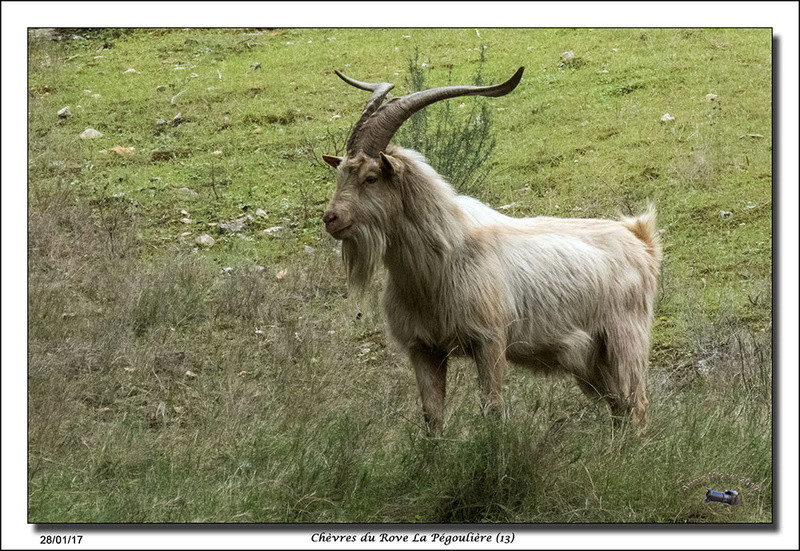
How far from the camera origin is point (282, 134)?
1060 cm

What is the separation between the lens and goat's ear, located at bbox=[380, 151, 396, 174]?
5.53 m

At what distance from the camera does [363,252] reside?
571cm

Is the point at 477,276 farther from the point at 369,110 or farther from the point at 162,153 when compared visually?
the point at 162,153

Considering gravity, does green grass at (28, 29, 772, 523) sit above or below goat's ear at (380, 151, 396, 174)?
below

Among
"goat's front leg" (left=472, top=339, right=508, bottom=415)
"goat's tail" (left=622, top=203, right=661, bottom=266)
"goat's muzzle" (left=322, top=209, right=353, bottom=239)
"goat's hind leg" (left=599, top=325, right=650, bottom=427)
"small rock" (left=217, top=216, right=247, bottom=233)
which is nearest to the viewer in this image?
"goat's muzzle" (left=322, top=209, right=353, bottom=239)

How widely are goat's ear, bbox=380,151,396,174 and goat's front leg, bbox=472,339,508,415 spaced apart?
1208 millimetres

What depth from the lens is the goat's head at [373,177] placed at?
5.54 meters

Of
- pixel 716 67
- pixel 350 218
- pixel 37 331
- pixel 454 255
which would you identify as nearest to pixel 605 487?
pixel 454 255

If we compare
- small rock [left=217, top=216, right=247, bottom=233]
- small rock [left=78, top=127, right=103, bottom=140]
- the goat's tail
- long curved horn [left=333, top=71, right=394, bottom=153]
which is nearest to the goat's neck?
long curved horn [left=333, top=71, right=394, bottom=153]

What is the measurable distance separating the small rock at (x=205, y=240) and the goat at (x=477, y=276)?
3.81m

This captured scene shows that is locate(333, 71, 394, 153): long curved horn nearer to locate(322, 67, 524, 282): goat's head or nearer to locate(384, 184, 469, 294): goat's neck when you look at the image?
locate(322, 67, 524, 282): goat's head

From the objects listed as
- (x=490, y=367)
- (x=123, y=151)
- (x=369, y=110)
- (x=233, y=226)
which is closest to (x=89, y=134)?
(x=123, y=151)

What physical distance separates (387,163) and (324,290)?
3.43m

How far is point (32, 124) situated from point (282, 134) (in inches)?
110
